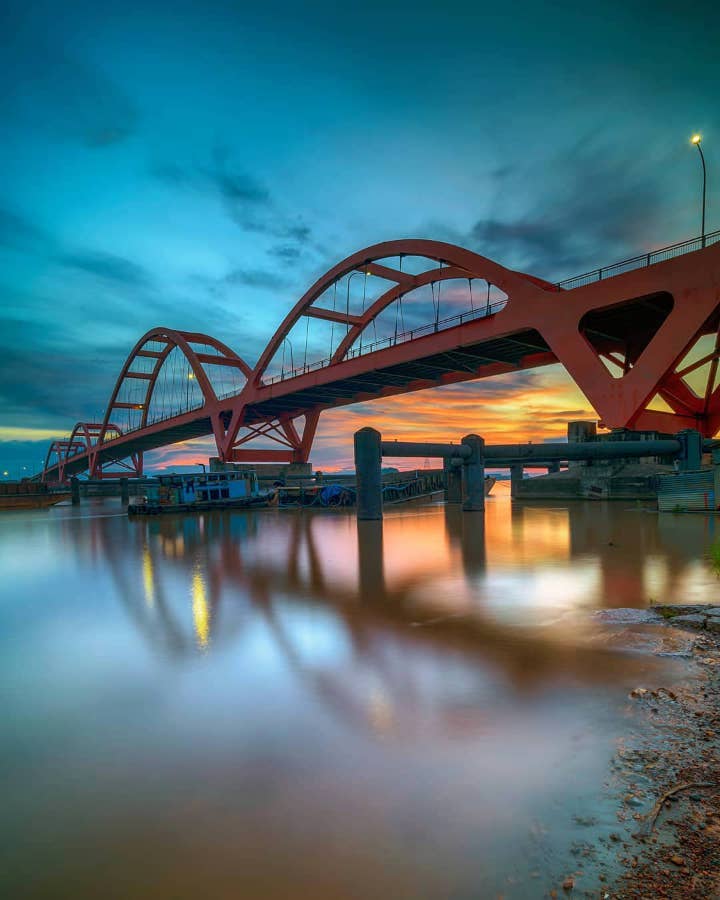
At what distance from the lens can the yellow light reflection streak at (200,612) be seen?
19.8 feet

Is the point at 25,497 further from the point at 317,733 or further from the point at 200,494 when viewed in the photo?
the point at 317,733

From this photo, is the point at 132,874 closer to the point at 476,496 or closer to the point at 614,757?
the point at 614,757

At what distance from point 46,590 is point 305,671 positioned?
728 centimetres

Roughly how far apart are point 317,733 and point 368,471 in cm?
1742

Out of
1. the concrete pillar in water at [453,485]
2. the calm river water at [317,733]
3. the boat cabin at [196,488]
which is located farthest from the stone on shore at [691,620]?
the boat cabin at [196,488]

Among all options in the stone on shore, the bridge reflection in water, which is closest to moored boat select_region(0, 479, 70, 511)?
the bridge reflection in water

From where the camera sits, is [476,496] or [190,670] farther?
[476,496]

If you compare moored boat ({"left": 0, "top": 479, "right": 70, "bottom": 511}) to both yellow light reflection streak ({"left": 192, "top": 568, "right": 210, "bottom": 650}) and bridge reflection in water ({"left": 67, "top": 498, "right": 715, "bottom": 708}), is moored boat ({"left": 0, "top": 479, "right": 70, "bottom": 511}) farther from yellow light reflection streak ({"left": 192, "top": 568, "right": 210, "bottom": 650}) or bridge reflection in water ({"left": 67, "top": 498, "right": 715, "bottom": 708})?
yellow light reflection streak ({"left": 192, "top": 568, "right": 210, "bottom": 650})

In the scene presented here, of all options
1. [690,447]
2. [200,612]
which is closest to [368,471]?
[200,612]

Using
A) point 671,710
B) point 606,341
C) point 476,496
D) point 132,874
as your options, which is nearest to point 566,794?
point 671,710

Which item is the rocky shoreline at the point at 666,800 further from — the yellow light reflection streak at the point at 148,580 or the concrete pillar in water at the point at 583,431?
the concrete pillar in water at the point at 583,431

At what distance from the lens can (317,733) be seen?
3582 mm

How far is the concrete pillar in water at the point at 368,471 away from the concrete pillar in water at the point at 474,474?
635cm

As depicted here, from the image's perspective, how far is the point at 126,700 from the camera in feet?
14.1
